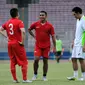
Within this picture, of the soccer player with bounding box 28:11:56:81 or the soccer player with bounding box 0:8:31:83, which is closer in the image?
the soccer player with bounding box 0:8:31:83

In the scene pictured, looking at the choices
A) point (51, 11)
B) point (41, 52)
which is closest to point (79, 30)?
point (41, 52)

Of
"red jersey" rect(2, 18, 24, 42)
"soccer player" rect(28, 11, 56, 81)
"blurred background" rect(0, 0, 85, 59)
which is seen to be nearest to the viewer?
"red jersey" rect(2, 18, 24, 42)

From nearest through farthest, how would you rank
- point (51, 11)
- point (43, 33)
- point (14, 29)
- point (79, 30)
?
point (14, 29) → point (79, 30) → point (43, 33) → point (51, 11)

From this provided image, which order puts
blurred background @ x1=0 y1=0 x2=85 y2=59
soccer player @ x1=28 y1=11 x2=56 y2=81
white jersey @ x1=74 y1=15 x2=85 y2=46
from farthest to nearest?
blurred background @ x1=0 y1=0 x2=85 y2=59, soccer player @ x1=28 y1=11 x2=56 y2=81, white jersey @ x1=74 y1=15 x2=85 y2=46

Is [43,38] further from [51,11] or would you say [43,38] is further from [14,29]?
[51,11]

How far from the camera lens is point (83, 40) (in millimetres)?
12719

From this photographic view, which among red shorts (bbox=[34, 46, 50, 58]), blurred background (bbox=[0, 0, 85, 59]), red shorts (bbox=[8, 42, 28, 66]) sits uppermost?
red shorts (bbox=[8, 42, 28, 66])

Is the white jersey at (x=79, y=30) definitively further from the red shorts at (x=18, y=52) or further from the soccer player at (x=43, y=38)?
the red shorts at (x=18, y=52)

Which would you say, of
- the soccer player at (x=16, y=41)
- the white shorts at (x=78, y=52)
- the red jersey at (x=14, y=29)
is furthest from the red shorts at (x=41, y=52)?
the red jersey at (x=14, y=29)

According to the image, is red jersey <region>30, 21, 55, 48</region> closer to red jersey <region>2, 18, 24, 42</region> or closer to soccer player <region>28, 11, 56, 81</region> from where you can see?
soccer player <region>28, 11, 56, 81</region>

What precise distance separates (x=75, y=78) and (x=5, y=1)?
29.2 m

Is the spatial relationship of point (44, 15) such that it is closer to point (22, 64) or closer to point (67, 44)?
point (22, 64)

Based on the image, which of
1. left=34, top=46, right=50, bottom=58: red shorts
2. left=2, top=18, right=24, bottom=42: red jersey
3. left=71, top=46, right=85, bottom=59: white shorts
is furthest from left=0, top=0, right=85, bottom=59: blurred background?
left=2, top=18, right=24, bottom=42: red jersey

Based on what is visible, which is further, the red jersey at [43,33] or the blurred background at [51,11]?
the blurred background at [51,11]
